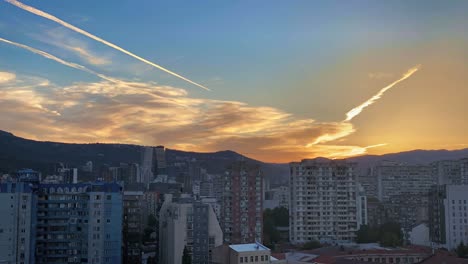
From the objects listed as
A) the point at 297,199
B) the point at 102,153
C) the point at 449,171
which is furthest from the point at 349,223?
the point at 102,153

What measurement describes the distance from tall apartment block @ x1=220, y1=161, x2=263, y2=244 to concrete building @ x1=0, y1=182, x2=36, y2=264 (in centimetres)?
996

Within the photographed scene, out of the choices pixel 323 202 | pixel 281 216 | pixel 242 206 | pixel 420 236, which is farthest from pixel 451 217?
pixel 281 216

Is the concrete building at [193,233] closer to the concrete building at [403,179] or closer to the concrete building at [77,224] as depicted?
the concrete building at [77,224]

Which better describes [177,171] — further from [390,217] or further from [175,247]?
[175,247]

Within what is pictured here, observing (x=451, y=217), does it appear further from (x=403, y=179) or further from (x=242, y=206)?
(x=403, y=179)

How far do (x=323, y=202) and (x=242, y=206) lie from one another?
672cm

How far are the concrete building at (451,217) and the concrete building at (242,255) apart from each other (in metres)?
15.2

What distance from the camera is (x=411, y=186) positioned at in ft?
163

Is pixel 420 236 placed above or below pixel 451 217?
below

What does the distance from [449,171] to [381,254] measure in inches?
1065

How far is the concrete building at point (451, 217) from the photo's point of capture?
29.1m

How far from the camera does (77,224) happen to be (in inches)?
748

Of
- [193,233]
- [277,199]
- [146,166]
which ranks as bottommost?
[193,233]

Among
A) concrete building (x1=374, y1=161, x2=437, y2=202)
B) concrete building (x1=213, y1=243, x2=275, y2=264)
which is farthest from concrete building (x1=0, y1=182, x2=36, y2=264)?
concrete building (x1=374, y1=161, x2=437, y2=202)
